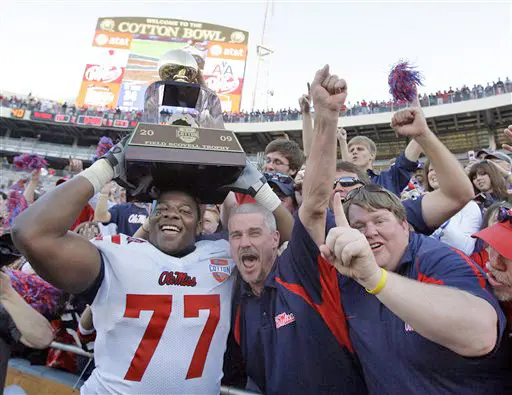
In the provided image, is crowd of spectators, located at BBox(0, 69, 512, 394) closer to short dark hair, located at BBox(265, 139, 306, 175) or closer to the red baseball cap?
the red baseball cap

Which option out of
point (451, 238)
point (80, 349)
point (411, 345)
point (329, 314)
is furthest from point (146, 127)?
point (451, 238)

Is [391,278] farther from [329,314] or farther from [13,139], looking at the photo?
[13,139]

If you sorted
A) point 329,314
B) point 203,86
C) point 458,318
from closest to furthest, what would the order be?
point 458,318 < point 329,314 < point 203,86

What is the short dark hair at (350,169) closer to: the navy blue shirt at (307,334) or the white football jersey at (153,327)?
the navy blue shirt at (307,334)

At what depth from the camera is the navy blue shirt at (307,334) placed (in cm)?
156

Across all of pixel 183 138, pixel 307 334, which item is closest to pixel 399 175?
pixel 307 334

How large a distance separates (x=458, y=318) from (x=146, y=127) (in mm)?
1364

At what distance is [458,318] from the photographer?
3.35 feet

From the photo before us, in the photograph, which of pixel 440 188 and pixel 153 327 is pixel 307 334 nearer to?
pixel 153 327

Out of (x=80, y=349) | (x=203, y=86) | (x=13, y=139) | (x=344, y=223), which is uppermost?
(x=13, y=139)

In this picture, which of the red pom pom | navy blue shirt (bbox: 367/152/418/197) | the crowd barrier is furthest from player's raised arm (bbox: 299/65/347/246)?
the red pom pom

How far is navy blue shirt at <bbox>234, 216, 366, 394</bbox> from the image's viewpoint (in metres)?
1.56

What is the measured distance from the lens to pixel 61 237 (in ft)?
5.04

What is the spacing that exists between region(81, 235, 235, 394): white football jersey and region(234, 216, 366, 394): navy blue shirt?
26 cm
